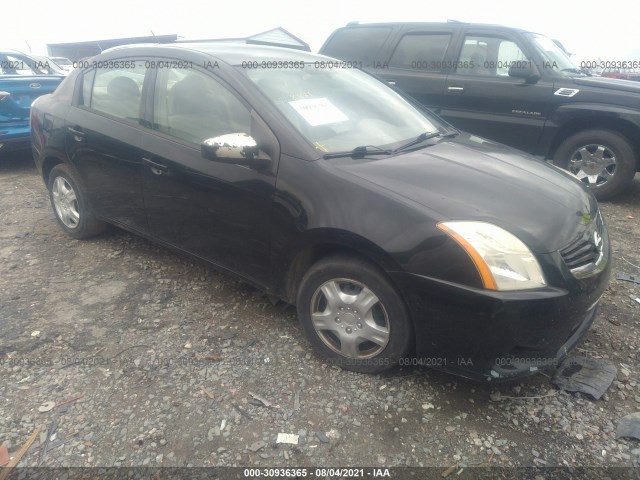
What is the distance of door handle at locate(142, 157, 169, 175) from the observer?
2.94 metres

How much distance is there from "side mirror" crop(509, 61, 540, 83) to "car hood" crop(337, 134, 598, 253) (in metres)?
2.89

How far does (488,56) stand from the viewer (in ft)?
18.0

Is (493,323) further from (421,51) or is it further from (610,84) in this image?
(421,51)

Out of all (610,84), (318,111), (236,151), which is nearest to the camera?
(236,151)

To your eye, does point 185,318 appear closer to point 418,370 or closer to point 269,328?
point 269,328

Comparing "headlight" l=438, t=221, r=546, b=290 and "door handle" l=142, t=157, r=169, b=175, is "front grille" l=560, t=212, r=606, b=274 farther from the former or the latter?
"door handle" l=142, t=157, r=169, b=175

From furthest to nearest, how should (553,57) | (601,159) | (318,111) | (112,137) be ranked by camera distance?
(553,57)
(601,159)
(112,137)
(318,111)

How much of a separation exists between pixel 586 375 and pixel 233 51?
9.50 ft

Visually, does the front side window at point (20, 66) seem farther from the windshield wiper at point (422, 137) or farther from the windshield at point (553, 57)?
the windshield at point (553, 57)

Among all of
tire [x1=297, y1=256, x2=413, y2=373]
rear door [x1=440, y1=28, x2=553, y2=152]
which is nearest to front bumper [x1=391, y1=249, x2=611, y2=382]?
tire [x1=297, y1=256, x2=413, y2=373]

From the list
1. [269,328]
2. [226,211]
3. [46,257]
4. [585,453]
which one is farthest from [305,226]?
[46,257]

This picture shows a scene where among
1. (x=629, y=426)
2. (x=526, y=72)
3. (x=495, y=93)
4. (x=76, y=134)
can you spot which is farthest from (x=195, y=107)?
(x=526, y=72)

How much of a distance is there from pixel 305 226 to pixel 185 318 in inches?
45.7

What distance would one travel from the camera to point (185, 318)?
2988mm
